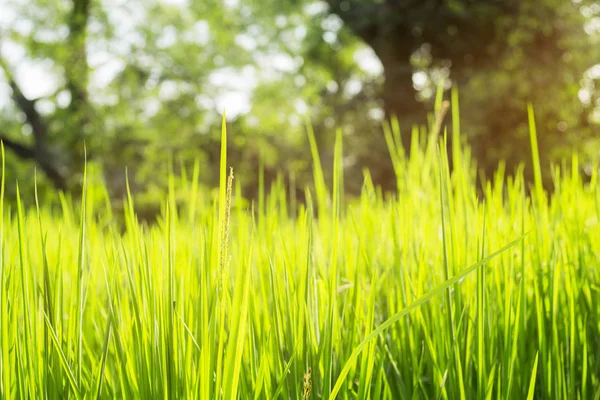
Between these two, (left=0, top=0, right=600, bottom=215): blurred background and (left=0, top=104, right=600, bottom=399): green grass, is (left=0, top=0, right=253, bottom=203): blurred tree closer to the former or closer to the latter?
(left=0, top=0, right=600, bottom=215): blurred background

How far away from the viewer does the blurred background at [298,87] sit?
1036 cm

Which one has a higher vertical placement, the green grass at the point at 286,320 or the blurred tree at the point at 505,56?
the blurred tree at the point at 505,56

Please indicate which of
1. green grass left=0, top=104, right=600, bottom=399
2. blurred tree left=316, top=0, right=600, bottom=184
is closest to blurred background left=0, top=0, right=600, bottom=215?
blurred tree left=316, top=0, right=600, bottom=184

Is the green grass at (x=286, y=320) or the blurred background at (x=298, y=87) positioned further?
the blurred background at (x=298, y=87)

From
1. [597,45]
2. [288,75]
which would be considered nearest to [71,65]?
[288,75]

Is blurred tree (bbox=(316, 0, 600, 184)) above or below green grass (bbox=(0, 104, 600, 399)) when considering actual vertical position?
above

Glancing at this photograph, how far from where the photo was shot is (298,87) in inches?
635

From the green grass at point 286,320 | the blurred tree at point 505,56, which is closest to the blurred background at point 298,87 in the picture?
the blurred tree at point 505,56

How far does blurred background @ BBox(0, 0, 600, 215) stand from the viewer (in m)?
10.4

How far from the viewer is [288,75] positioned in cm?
1639

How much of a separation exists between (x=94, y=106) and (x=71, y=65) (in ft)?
3.62

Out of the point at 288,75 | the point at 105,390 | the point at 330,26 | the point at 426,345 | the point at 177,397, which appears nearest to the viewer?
the point at 177,397

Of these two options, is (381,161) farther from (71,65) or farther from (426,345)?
(426,345)

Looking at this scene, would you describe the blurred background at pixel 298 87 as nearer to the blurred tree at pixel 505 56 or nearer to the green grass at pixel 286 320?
the blurred tree at pixel 505 56
